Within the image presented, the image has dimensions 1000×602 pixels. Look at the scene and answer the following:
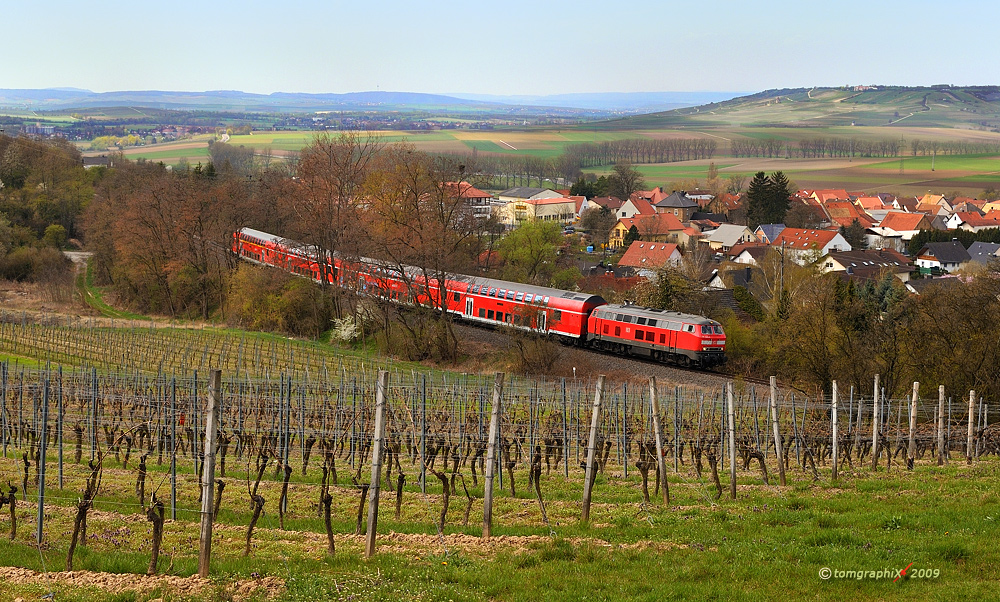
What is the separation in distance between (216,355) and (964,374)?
31014mm

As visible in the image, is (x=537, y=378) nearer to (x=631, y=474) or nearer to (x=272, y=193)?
(x=631, y=474)

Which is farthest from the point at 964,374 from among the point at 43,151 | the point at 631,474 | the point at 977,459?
the point at 43,151

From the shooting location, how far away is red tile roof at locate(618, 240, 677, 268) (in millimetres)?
88562

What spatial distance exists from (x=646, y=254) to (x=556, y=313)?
49196mm

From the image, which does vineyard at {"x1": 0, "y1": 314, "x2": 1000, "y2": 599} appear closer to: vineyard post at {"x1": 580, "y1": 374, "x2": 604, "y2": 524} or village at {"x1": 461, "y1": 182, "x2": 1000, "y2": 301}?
vineyard post at {"x1": 580, "y1": 374, "x2": 604, "y2": 524}

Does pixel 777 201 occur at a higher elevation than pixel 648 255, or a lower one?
higher

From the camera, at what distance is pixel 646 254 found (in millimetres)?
91250

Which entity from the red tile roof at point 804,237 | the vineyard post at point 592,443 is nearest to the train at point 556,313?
the vineyard post at point 592,443

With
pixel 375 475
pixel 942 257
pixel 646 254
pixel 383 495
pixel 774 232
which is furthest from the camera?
pixel 774 232

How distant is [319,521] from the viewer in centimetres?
1345

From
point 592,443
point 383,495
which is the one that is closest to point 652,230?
point 383,495

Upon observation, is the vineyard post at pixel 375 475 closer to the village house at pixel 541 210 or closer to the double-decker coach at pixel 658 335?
the double-decker coach at pixel 658 335

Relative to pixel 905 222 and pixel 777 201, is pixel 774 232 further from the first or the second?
pixel 905 222

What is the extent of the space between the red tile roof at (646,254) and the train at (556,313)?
41051 millimetres
